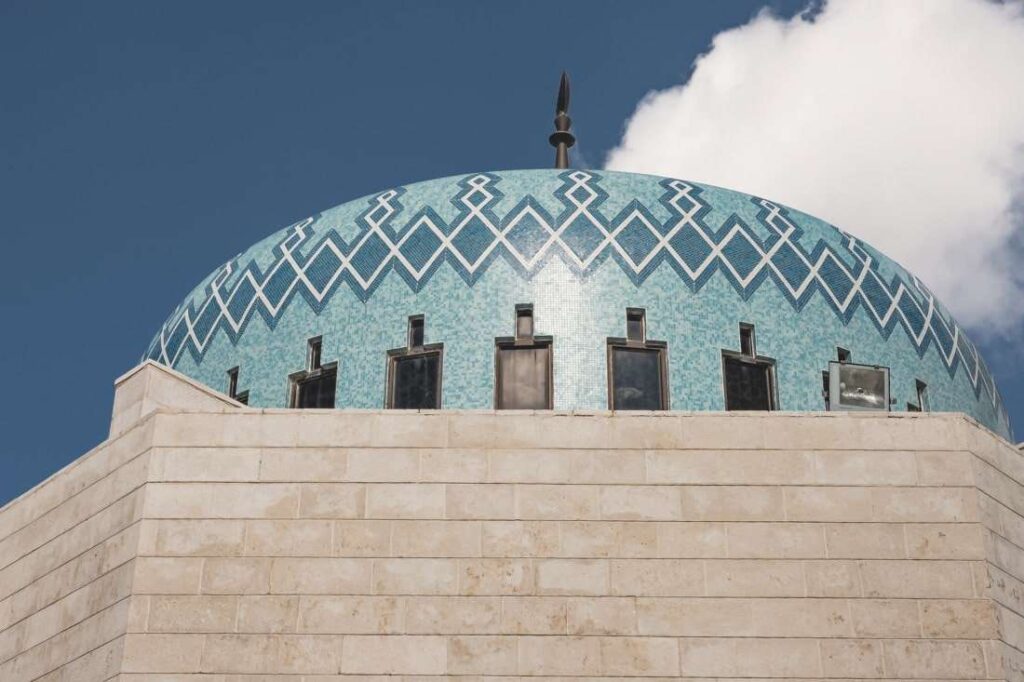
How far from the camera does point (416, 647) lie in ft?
27.4

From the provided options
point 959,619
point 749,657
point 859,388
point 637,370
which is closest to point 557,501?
point 749,657

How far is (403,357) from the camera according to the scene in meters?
12.0

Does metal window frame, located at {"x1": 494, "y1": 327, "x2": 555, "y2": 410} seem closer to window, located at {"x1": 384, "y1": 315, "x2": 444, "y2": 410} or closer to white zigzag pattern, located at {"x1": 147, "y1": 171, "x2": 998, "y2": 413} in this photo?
window, located at {"x1": 384, "y1": 315, "x2": 444, "y2": 410}

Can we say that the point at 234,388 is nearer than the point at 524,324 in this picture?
No

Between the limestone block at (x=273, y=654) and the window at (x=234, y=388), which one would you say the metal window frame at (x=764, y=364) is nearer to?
the window at (x=234, y=388)

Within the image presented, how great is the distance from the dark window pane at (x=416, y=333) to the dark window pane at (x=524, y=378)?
625mm

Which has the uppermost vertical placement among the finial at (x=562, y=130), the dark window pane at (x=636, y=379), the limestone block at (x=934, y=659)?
the finial at (x=562, y=130)

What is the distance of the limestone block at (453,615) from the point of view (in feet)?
27.6

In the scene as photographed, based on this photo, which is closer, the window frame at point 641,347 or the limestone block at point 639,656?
the limestone block at point 639,656

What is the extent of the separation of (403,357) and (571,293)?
135 centimetres

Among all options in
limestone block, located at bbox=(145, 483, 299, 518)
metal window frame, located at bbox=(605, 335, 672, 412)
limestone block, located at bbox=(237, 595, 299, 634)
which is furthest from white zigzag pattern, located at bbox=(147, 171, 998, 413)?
limestone block, located at bbox=(237, 595, 299, 634)

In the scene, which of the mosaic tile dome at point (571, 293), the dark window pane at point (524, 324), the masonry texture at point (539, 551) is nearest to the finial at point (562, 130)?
the mosaic tile dome at point (571, 293)

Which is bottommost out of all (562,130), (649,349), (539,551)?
(539,551)

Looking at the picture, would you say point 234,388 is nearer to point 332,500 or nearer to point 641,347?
point 641,347
